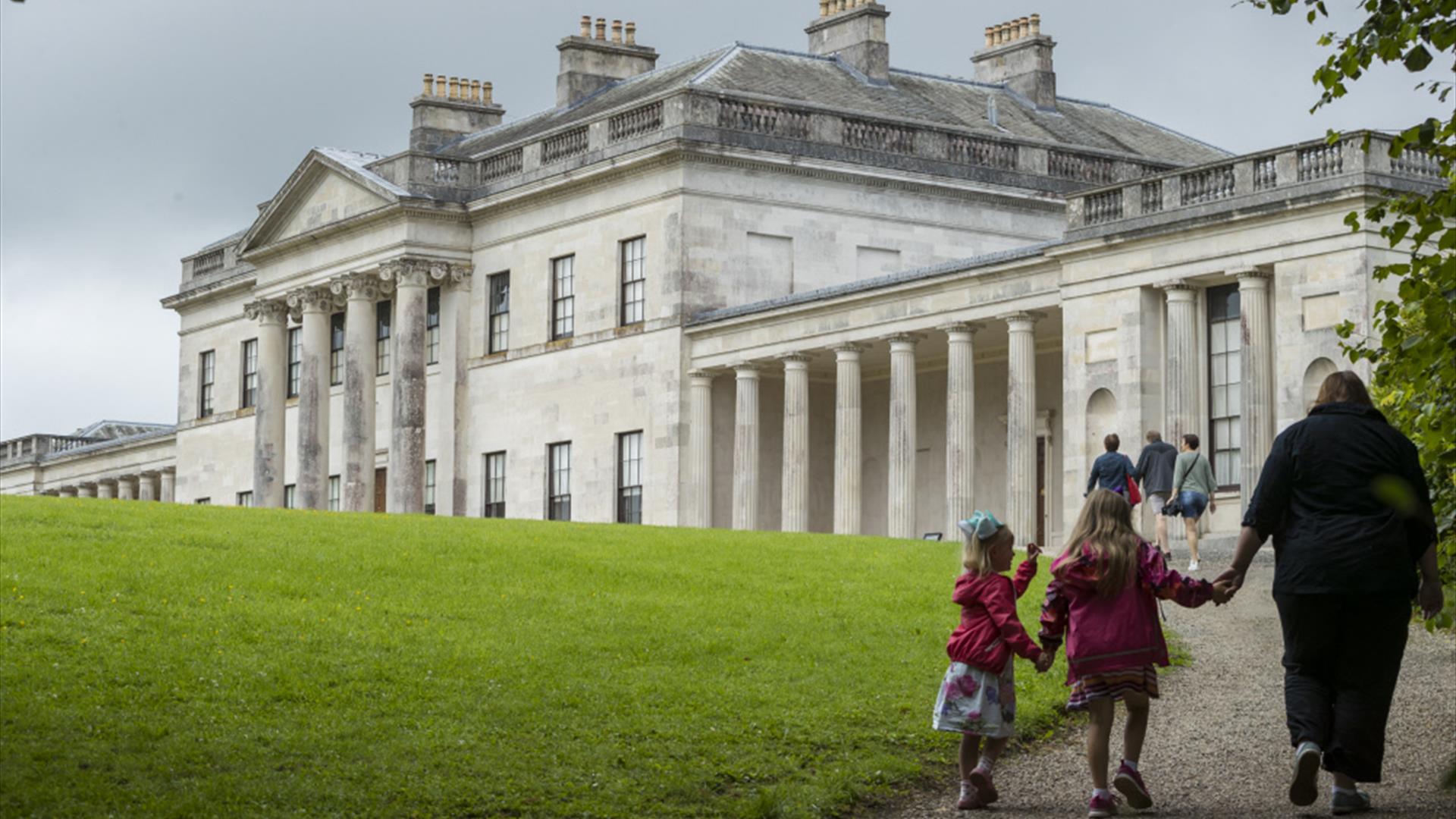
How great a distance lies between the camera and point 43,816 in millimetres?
13461

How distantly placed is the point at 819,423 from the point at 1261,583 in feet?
77.3

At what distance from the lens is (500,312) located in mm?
55656

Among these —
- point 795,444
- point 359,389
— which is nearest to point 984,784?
point 795,444

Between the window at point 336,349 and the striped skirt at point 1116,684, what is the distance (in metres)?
49.0

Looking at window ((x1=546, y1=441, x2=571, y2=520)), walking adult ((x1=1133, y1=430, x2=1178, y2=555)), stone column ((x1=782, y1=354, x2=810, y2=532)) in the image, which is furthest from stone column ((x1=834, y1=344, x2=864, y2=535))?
walking adult ((x1=1133, y1=430, x2=1178, y2=555))

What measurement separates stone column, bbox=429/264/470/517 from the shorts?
2887 centimetres

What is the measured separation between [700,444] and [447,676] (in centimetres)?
3110

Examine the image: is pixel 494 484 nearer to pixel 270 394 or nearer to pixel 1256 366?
pixel 270 394

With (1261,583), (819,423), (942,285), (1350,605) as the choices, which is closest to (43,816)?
(1350,605)

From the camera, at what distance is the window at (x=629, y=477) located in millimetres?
50641

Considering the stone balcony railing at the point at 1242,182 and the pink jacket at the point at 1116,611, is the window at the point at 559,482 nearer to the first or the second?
the stone balcony railing at the point at 1242,182

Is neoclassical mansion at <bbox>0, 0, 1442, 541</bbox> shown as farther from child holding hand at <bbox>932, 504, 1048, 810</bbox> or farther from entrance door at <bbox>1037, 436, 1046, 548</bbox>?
child holding hand at <bbox>932, 504, 1048, 810</bbox>

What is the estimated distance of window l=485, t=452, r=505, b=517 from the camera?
55.1 meters

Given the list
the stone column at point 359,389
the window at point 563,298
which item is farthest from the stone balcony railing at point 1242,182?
the stone column at point 359,389
